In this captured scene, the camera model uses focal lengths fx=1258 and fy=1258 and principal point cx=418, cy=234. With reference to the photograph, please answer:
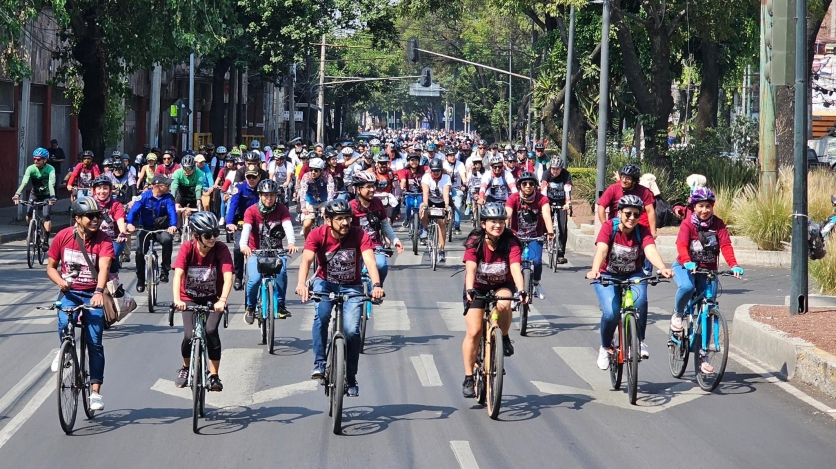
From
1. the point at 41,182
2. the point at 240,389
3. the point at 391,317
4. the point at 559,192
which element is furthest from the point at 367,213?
the point at 41,182

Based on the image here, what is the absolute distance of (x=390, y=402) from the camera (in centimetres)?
1009

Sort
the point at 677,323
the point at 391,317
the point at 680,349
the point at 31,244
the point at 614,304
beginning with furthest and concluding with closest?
the point at 31,244 → the point at 391,317 → the point at 680,349 → the point at 677,323 → the point at 614,304

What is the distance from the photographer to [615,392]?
10672 millimetres

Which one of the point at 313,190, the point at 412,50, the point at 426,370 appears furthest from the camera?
the point at 412,50

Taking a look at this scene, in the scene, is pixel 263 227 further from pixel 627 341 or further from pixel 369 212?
pixel 627 341

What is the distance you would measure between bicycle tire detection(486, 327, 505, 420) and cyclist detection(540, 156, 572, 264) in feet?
34.4

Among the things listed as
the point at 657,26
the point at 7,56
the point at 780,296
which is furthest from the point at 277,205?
the point at 657,26

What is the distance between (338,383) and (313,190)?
1043cm

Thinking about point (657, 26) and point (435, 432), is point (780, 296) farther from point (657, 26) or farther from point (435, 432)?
point (657, 26)

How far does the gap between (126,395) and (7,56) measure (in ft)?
56.7

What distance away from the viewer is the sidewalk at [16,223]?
976 inches

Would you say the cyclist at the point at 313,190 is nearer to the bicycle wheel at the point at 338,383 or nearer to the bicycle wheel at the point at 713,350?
the bicycle wheel at the point at 713,350

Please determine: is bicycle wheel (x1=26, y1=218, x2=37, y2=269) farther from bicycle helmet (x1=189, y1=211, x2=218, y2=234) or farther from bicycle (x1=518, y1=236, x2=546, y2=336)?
bicycle helmet (x1=189, y1=211, x2=218, y2=234)

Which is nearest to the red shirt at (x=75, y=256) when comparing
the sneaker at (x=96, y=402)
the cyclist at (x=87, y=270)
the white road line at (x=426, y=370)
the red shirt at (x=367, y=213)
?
the cyclist at (x=87, y=270)
